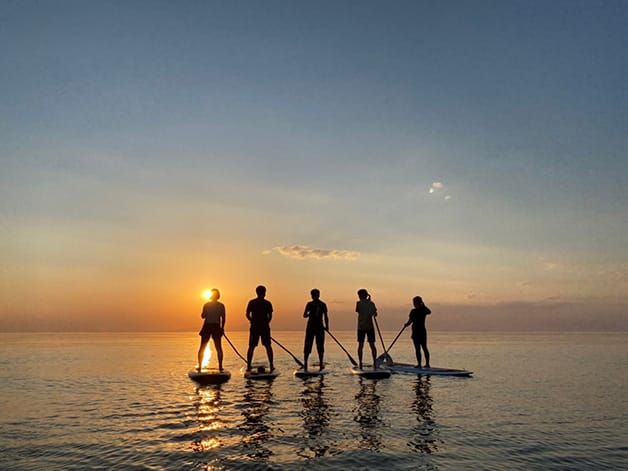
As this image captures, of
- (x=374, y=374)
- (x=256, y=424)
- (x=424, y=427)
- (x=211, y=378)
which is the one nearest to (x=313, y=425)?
(x=256, y=424)

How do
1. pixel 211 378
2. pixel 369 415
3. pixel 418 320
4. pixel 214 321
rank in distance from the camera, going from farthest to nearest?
pixel 418 320, pixel 214 321, pixel 211 378, pixel 369 415

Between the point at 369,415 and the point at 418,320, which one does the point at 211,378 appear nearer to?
the point at 369,415

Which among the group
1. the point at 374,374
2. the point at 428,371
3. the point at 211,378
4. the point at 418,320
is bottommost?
the point at 428,371

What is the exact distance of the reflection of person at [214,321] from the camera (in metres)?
17.4

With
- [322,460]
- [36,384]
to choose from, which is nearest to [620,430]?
[322,460]

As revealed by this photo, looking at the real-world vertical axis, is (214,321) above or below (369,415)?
above

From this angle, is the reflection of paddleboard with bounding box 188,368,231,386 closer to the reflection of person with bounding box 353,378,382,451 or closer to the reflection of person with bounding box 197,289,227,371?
the reflection of person with bounding box 197,289,227,371

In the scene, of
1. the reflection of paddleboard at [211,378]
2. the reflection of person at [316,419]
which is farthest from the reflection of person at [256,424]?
the reflection of paddleboard at [211,378]

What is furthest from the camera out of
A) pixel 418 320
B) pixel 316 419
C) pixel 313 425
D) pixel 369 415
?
pixel 418 320

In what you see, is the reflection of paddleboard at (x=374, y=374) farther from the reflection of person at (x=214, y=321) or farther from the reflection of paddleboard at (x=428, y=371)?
the reflection of person at (x=214, y=321)

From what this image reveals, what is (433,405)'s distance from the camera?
39.6ft

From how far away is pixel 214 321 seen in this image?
1756 cm

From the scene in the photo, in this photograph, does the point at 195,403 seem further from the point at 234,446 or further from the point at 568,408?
the point at 568,408

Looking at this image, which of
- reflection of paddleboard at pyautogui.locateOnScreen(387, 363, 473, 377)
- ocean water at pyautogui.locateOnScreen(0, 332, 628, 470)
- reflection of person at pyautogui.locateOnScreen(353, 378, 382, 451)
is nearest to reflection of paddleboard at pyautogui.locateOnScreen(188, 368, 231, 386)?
ocean water at pyautogui.locateOnScreen(0, 332, 628, 470)
